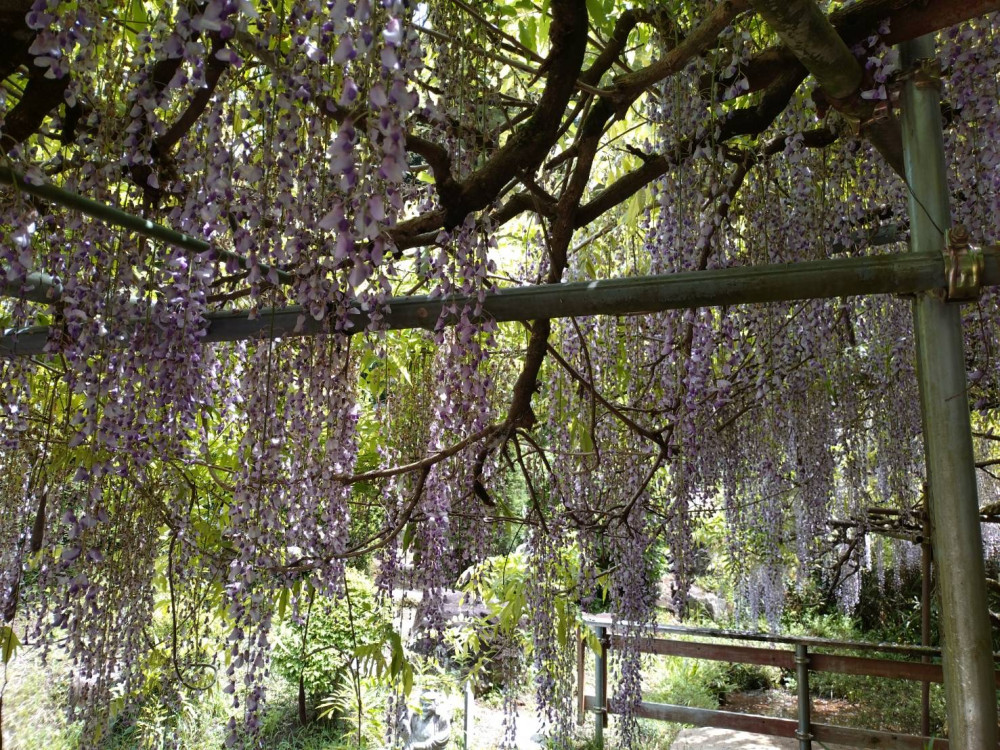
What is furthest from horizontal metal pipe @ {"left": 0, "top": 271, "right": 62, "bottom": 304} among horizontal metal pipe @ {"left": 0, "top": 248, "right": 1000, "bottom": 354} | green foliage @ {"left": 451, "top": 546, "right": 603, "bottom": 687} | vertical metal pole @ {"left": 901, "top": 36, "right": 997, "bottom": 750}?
green foliage @ {"left": 451, "top": 546, "right": 603, "bottom": 687}

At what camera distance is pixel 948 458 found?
136 centimetres

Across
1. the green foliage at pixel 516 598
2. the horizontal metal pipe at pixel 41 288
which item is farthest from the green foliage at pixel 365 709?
the horizontal metal pipe at pixel 41 288

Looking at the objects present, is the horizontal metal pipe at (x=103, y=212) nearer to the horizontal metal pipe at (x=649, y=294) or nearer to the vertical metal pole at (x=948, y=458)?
the horizontal metal pipe at (x=649, y=294)

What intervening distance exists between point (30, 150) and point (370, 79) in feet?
3.13

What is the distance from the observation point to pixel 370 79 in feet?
3.84

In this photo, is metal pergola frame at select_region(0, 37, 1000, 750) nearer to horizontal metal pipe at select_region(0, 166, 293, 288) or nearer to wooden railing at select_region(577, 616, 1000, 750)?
horizontal metal pipe at select_region(0, 166, 293, 288)

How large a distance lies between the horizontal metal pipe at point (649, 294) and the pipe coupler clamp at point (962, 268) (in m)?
0.02

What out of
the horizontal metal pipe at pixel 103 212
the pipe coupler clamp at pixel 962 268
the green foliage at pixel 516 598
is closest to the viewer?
the horizontal metal pipe at pixel 103 212

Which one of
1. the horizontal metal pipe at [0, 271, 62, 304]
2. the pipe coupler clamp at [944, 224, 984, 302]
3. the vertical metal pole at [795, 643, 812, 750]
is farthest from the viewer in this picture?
the vertical metal pole at [795, 643, 812, 750]

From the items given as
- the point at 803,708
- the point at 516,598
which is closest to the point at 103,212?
the point at 516,598

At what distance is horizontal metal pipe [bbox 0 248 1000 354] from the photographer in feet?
4.68

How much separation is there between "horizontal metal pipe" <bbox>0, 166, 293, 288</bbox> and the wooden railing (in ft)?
9.87

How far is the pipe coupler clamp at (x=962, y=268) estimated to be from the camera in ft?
4.53

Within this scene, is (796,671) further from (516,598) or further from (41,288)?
(41,288)
